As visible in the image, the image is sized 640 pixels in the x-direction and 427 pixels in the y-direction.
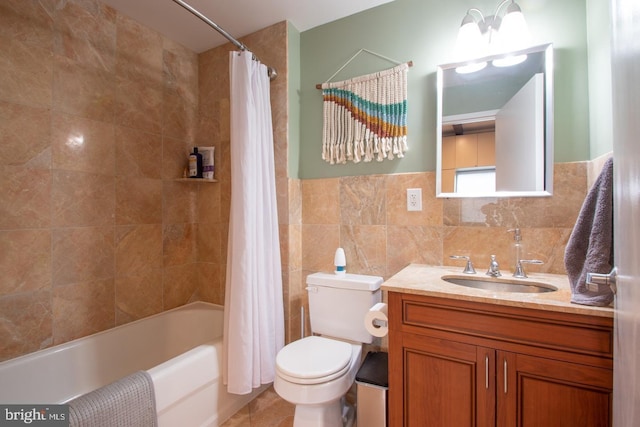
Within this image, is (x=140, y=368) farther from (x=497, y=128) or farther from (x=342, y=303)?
(x=497, y=128)

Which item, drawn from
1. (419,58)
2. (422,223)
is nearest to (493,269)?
(422,223)

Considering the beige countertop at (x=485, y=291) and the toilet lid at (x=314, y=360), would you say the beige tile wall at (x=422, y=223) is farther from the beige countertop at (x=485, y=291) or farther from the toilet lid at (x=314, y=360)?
the toilet lid at (x=314, y=360)

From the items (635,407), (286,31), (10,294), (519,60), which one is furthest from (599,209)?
(10,294)

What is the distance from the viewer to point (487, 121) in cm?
147

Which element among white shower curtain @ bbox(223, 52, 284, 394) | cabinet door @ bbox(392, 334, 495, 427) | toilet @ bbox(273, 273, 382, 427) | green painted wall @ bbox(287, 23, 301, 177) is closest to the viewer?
cabinet door @ bbox(392, 334, 495, 427)

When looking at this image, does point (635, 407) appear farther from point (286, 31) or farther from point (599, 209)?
point (286, 31)

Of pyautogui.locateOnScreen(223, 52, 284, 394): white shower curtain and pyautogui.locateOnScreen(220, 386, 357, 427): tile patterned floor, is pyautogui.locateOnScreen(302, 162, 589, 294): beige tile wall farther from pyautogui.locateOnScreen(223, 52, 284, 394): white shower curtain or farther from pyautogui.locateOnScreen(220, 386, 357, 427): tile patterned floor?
pyautogui.locateOnScreen(220, 386, 357, 427): tile patterned floor

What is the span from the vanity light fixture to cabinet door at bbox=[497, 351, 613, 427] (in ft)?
4.45

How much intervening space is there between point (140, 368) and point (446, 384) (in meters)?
1.84

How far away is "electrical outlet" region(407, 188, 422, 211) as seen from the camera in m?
1.62

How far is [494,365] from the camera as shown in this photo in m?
1.03

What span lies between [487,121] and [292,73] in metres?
1.24

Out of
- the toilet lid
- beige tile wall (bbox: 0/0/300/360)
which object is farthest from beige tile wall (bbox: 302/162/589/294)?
the toilet lid

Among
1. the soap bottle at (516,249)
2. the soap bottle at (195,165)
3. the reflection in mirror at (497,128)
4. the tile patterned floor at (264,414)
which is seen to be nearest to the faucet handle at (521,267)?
the soap bottle at (516,249)
